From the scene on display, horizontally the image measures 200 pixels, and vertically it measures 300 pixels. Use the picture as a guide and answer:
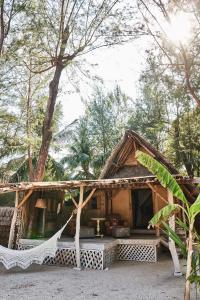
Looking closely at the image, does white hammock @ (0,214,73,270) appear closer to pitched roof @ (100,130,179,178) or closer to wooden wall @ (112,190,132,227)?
wooden wall @ (112,190,132,227)

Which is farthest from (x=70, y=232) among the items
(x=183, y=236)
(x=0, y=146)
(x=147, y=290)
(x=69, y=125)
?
(x=69, y=125)

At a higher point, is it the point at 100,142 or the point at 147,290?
the point at 100,142

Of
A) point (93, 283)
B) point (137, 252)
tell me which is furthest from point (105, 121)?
point (93, 283)

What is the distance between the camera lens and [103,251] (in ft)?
26.2

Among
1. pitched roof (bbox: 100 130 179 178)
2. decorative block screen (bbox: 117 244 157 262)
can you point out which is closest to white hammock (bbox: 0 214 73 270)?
decorative block screen (bbox: 117 244 157 262)

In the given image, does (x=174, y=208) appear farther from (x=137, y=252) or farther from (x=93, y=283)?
(x=137, y=252)

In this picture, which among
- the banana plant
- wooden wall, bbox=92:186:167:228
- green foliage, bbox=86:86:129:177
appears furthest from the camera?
green foliage, bbox=86:86:129:177

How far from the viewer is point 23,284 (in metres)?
6.39

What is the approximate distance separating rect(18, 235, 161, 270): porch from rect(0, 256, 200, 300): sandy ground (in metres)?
0.46

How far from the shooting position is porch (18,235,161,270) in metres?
8.08

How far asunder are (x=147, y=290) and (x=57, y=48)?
10107 millimetres

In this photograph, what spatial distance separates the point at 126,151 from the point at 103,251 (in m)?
4.68

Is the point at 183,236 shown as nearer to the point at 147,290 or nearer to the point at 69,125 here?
the point at 147,290

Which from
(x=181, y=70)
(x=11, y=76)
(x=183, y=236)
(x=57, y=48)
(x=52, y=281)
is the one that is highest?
(x=57, y=48)
